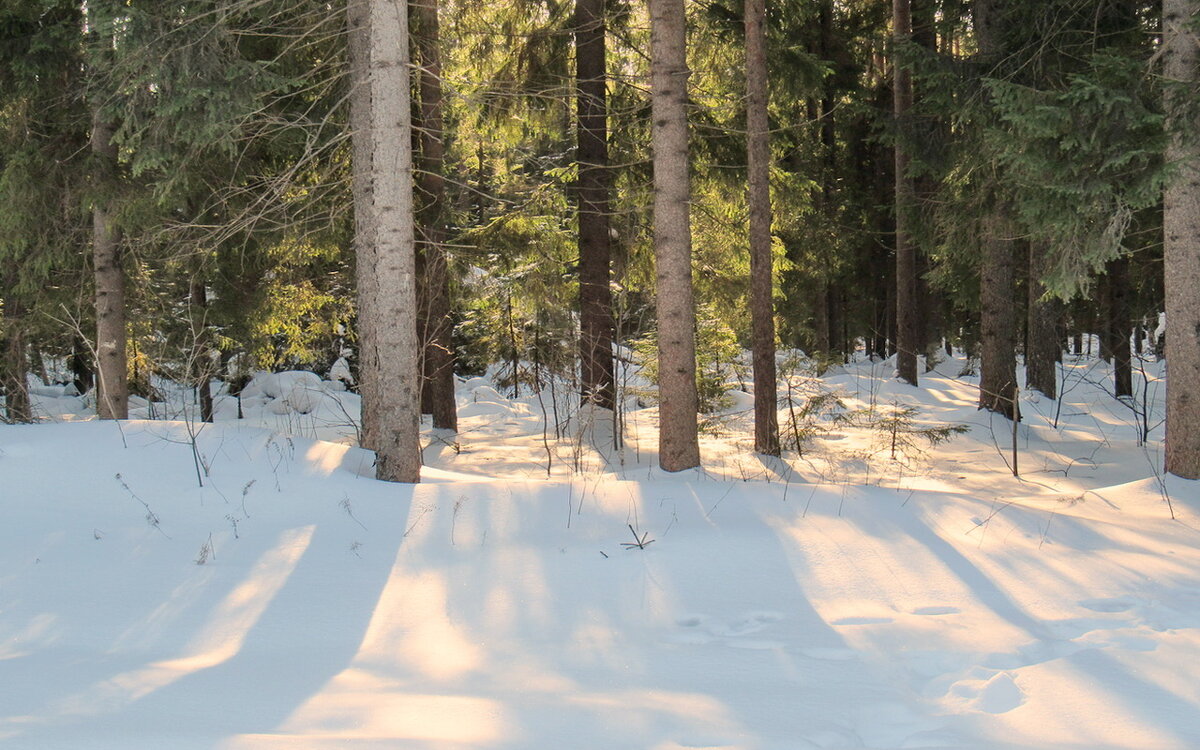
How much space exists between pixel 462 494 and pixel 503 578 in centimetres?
135

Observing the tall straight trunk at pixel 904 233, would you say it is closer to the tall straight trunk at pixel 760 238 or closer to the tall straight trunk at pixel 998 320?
the tall straight trunk at pixel 998 320

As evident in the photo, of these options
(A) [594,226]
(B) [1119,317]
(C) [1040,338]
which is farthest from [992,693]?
(B) [1119,317]

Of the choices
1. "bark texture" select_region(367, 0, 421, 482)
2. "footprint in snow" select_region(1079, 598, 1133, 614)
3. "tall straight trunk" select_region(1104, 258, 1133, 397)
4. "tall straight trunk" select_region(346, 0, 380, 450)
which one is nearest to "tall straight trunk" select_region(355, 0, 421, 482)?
"bark texture" select_region(367, 0, 421, 482)

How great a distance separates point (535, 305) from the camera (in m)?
12.9

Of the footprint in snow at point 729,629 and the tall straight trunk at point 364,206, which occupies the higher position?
the tall straight trunk at point 364,206

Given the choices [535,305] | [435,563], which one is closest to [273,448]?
[435,563]

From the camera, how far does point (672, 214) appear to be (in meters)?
7.81

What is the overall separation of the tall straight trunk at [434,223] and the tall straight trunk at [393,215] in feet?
10.8

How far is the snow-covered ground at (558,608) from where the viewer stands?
10.7ft

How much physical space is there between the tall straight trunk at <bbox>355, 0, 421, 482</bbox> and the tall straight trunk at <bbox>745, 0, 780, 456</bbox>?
4.55 meters

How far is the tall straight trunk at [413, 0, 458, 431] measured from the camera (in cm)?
1034

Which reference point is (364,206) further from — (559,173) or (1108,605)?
(1108,605)

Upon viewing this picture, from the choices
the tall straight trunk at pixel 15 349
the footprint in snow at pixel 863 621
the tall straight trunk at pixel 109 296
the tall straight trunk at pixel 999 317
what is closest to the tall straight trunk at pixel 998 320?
the tall straight trunk at pixel 999 317

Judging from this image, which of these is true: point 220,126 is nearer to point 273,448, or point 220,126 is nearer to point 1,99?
point 273,448
